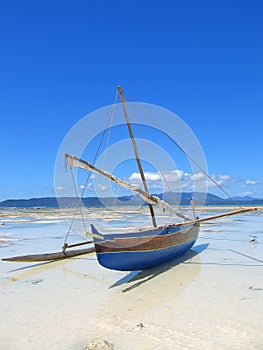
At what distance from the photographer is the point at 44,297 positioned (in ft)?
23.7

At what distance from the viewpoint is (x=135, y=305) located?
6570mm

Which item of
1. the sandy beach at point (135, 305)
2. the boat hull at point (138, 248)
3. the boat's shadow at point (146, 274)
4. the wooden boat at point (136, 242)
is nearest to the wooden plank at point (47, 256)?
the wooden boat at point (136, 242)

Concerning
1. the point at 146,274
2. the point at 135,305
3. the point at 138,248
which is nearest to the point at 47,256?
the point at 146,274

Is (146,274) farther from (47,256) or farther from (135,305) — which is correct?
(47,256)

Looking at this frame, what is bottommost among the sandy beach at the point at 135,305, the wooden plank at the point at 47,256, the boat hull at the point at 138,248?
the sandy beach at the point at 135,305

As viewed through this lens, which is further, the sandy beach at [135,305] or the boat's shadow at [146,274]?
the boat's shadow at [146,274]

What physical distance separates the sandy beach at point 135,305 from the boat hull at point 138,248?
45 cm

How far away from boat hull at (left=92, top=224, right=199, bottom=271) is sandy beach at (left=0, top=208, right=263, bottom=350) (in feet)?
1.48

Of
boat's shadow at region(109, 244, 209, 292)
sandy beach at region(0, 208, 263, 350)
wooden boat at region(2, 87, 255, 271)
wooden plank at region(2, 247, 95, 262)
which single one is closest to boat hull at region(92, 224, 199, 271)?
wooden boat at region(2, 87, 255, 271)

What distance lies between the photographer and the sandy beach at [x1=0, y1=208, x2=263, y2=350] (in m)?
4.89

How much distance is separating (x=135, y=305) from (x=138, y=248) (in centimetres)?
206

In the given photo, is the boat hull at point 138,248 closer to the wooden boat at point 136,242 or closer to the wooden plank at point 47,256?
the wooden boat at point 136,242

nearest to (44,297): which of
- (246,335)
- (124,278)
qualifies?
(124,278)

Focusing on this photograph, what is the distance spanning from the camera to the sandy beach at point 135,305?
16.1ft
